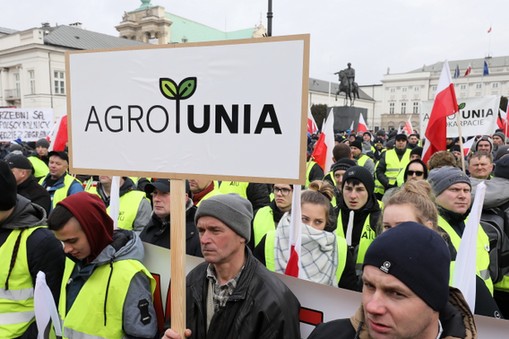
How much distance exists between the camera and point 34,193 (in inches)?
169

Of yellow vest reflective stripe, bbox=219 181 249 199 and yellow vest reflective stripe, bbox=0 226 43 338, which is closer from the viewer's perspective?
yellow vest reflective stripe, bbox=0 226 43 338

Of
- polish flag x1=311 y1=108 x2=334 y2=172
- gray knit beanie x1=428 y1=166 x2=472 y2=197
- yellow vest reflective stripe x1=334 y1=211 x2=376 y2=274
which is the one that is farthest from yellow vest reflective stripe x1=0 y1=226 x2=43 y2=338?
polish flag x1=311 y1=108 x2=334 y2=172

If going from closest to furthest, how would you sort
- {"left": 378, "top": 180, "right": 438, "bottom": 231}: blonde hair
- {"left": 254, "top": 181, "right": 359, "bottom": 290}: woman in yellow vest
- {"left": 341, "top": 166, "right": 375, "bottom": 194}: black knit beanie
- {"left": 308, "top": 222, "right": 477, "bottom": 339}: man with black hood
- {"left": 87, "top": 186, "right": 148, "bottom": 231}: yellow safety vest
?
1. {"left": 308, "top": 222, "right": 477, "bottom": 339}: man with black hood
2. {"left": 378, "top": 180, "right": 438, "bottom": 231}: blonde hair
3. {"left": 254, "top": 181, "right": 359, "bottom": 290}: woman in yellow vest
4. {"left": 341, "top": 166, "right": 375, "bottom": 194}: black knit beanie
5. {"left": 87, "top": 186, "right": 148, "bottom": 231}: yellow safety vest

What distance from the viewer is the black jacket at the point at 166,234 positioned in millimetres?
3020

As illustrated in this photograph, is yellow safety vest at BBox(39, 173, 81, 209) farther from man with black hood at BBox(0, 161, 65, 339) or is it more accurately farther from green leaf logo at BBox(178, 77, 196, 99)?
green leaf logo at BBox(178, 77, 196, 99)

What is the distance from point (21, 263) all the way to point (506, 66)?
9222 centimetres

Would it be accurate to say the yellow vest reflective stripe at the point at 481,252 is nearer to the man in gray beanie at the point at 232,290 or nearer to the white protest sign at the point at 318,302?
the white protest sign at the point at 318,302

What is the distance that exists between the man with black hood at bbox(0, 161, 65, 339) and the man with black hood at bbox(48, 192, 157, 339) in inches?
10.2

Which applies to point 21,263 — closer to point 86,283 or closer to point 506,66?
point 86,283

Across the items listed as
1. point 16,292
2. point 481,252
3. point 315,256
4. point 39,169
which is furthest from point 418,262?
point 39,169

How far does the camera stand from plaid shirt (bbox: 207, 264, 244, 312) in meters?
1.91

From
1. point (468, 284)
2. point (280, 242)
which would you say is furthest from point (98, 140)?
point (468, 284)

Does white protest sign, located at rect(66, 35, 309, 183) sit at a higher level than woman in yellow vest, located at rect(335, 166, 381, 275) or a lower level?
higher

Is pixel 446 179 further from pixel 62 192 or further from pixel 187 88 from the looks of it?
pixel 62 192
